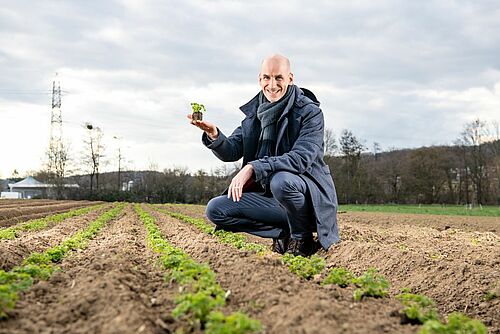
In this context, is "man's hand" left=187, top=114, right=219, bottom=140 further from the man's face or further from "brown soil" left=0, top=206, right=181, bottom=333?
"brown soil" left=0, top=206, right=181, bottom=333

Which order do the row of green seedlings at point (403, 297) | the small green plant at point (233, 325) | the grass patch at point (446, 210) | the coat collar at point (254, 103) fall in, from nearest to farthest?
the small green plant at point (233, 325) < the row of green seedlings at point (403, 297) < the coat collar at point (254, 103) < the grass patch at point (446, 210)

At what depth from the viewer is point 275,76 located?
20.7ft

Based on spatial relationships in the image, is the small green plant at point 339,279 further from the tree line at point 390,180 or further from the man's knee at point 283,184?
the tree line at point 390,180

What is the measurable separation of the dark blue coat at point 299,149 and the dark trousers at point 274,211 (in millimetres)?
138

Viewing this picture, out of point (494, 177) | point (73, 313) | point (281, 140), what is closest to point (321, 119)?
point (281, 140)

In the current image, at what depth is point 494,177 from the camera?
5803cm

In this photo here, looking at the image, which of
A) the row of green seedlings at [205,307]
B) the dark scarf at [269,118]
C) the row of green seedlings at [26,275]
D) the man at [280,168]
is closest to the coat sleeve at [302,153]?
the man at [280,168]

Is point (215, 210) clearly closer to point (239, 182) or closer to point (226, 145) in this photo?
point (226, 145)

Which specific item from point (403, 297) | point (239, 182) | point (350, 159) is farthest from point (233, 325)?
point (350, 159)

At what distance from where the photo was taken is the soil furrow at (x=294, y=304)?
3156 mm

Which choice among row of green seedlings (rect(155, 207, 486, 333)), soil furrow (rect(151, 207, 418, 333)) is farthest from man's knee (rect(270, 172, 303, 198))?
soil furrow (rect(151, 207, 418, 333))

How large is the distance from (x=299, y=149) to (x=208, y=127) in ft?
3.75

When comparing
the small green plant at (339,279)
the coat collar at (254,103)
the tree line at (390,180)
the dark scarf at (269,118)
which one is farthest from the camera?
the tree line at (390,180)

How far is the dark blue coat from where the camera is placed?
6.18 m
